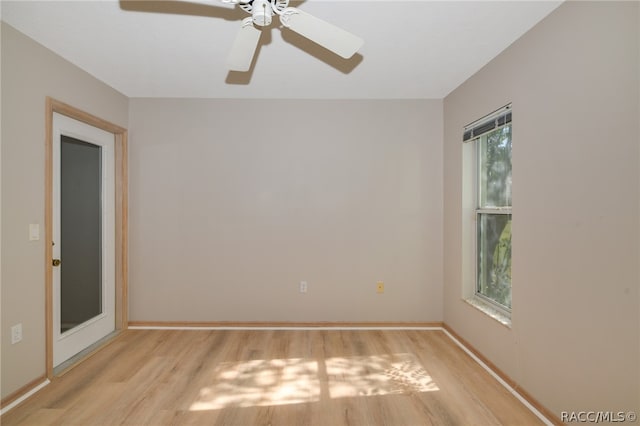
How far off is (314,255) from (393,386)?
1590mm

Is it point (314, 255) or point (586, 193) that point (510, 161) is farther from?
point (314, 255)

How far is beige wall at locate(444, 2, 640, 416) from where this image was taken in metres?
1.58

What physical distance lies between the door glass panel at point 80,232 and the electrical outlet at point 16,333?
1.77 ft

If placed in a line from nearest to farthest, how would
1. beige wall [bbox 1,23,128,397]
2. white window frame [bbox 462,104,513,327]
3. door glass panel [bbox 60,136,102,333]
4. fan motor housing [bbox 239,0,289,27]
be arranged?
fan motor housing [bbox 239,0,289,27] → beige wall [bbox 1,23,128,397] → door glass panel [bbox 60,136,102,333] → white window frame [bbox 462,104,513,327]

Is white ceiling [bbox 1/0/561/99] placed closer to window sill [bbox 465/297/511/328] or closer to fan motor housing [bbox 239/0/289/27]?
fan motor housing [bbox 239/0/289/27]

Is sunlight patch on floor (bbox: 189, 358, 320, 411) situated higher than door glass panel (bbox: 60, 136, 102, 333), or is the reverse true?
door glass panel (bbox: 60, 136, 102, 333)

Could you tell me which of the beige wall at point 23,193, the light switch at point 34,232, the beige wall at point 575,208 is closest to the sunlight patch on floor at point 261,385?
the beige wall at point 23,193

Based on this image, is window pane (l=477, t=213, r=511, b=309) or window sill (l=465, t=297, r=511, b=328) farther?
window pane (l=477, t=213, r=511, b=309)

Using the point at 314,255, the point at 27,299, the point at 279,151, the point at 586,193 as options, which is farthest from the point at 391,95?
the point at 27,299

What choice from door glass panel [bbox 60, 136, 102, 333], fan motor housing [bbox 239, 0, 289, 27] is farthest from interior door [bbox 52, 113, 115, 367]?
fan motor housing [bbox 239, 0, 289, 27]

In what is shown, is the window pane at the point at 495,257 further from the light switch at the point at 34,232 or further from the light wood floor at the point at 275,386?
the light switch at the point at 34,232

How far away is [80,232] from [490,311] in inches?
144

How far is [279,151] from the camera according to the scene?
12.1 feet

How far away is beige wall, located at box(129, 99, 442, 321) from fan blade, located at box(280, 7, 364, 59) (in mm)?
1988
